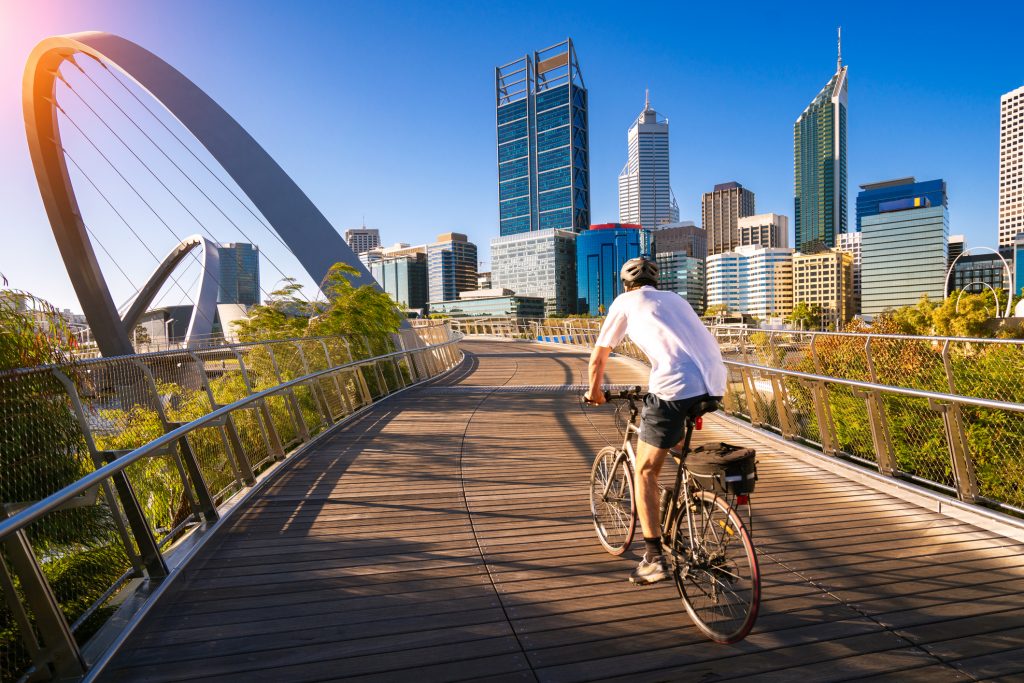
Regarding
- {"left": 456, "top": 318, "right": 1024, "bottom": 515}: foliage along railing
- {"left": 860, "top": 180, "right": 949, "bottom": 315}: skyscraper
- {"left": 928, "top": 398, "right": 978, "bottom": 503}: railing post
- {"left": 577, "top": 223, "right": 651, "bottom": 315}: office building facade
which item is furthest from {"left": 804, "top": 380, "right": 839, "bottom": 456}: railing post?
{"left": 860, "top": 180, "right": 949, "bottom": 315}: skyscraper

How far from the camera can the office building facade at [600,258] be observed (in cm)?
16650

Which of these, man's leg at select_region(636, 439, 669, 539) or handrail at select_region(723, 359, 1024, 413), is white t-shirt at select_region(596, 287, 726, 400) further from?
handrail at select_region(723, 359, 1024, 413)

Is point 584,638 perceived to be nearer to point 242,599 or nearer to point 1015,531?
point 242,599

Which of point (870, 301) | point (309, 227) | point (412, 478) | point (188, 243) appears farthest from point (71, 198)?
point (870, 301)

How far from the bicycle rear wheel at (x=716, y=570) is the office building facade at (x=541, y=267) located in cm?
16370

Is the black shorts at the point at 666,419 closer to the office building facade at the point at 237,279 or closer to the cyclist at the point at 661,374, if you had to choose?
the cyclist at the point at 661,374

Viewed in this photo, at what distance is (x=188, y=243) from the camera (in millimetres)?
49031

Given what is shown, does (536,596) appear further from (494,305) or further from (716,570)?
(494,305)

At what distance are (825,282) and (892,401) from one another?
180473 millimetres

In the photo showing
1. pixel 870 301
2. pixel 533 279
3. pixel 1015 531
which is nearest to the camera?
pixel 1015 531

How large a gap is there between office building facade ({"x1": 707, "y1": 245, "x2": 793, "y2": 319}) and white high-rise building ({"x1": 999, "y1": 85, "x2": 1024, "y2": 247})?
193 feet

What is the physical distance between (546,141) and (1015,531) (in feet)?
663

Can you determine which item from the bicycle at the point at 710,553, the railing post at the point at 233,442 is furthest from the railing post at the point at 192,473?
the bicycle at the point at 710,553

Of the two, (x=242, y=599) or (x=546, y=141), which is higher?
(x=546, y=141)
